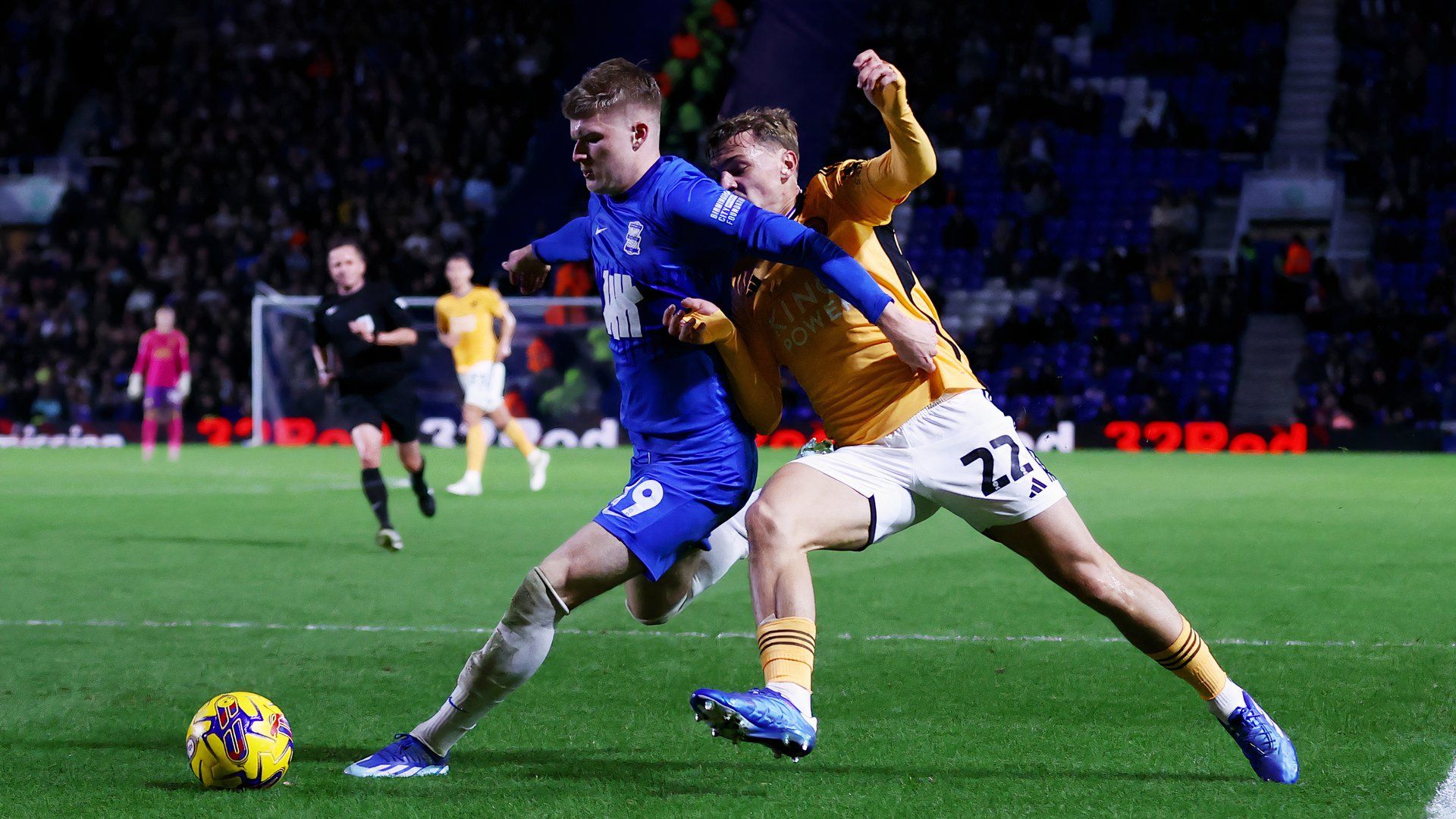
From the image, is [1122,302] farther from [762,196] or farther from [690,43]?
[762,196]

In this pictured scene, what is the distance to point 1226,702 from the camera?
4.25 m

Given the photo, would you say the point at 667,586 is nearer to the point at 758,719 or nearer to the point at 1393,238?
the point at 758,719

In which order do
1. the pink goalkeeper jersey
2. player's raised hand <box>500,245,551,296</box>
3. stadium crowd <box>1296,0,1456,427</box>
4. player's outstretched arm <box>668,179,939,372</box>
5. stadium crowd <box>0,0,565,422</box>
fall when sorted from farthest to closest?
stadium crowd <box>0,0,565,422</box>
stadium crowd <box>1296,0,1456,427</box>
the pink goalkeeper jersey
player's raised hand <box>500,245,551,296</box>
player's outstretched arm <box>668,179,939,372</box>

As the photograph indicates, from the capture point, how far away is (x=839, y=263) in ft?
12.9

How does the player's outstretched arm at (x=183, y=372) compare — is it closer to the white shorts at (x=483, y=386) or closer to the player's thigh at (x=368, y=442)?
the white shorts at (x=483, y=386)

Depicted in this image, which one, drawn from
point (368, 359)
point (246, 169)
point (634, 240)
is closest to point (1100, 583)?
point (634, 240)

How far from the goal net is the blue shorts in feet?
57.4

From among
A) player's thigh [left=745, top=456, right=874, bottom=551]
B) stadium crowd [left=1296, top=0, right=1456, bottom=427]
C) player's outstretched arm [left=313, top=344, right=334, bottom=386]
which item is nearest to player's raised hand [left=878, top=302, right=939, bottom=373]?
player's thigh [left=745, top=456, right=874, bottom=551]

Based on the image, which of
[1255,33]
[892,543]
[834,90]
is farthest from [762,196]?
[1255,33]

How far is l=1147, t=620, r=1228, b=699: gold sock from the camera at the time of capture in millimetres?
4273

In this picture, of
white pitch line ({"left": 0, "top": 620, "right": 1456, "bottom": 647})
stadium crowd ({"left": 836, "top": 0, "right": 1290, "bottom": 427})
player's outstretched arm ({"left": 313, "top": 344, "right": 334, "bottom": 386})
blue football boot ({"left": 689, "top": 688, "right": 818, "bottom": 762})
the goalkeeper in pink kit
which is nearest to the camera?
blue football boot ({"left": 689, "top": 688, "right": 818, "bottom": 762})

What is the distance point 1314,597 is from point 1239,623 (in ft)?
3.35

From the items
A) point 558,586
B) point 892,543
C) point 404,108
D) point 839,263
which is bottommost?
point 892,543

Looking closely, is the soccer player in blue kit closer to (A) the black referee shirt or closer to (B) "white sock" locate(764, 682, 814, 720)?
(B) "white sock" locate(764, 682, 814, 720)
